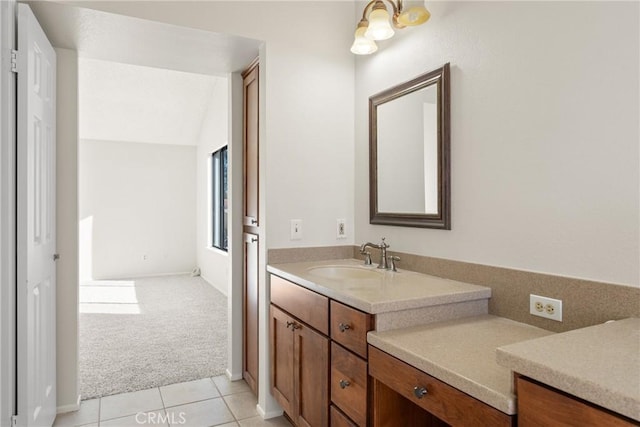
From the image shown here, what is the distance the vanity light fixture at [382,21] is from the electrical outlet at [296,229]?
0.98 meters

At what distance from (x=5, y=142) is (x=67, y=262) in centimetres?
96

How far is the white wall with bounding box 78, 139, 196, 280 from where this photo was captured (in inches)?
261

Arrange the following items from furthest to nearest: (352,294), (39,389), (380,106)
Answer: (380,106)
(39,389)
(352,294)

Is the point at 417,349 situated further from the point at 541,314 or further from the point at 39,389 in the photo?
the point at 39,389

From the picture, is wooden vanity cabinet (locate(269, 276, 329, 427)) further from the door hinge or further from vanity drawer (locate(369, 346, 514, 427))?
the door hinge

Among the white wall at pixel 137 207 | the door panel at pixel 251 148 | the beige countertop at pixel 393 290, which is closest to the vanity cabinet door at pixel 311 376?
the beige countertop at pixel 393 290

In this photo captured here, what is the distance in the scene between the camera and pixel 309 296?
5.95ft

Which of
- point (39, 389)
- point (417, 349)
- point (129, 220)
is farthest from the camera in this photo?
point (129, 220)

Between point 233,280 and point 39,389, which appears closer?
point 39,389

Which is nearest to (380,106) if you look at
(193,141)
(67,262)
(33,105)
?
(33,105)

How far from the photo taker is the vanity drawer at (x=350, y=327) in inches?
56.1

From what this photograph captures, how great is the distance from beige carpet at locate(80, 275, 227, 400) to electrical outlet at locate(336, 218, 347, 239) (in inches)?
56.5

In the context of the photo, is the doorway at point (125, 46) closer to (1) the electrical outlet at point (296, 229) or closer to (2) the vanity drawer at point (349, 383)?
(1) the electrical outlet at point (296, 229)

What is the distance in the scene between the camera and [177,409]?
2402mm
